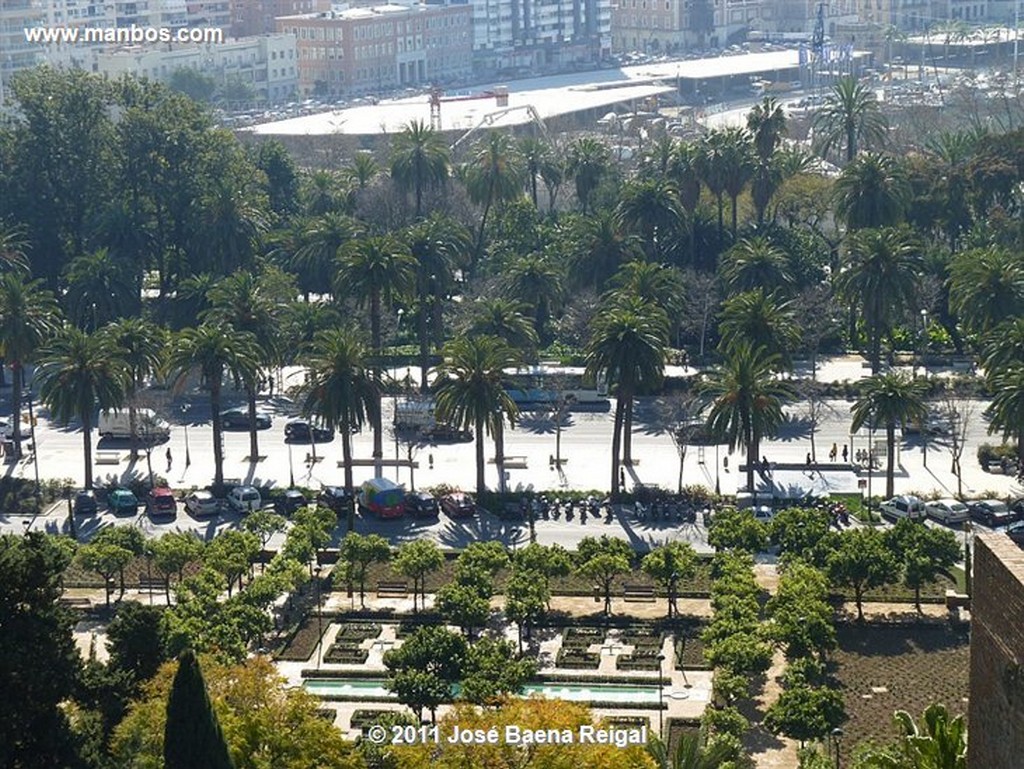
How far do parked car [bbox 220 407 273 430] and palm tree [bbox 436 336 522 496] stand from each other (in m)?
13.4

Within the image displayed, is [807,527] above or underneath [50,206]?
underneath

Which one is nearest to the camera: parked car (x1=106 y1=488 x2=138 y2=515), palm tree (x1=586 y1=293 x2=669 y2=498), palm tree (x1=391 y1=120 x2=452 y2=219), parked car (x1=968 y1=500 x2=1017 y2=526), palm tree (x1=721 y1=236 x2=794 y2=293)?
parked car (x1=968 y1=500 x2=1017 y2=526)

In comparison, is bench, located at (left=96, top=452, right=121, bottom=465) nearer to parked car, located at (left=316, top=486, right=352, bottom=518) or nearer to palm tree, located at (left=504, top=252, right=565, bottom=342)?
parked car, located at (left=316, top=486, right=352, bottom=518)

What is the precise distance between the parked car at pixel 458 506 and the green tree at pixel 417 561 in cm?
841

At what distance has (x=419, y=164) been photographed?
108m

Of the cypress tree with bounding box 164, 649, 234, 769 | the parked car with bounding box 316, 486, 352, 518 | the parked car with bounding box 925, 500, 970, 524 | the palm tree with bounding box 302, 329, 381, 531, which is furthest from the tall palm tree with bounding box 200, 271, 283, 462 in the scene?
the cypress tree with bounding box 164, 649, 234, 769

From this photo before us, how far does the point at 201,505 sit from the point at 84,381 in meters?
6.91

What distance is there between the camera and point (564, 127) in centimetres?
16075

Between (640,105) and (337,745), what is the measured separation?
454 feet

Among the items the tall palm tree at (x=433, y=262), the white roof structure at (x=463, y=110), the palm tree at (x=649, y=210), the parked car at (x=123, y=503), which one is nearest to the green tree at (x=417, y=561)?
the parked car at (x=123, y=503)

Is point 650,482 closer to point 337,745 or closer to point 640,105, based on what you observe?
point 337,745

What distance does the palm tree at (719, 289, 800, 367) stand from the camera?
76688mm

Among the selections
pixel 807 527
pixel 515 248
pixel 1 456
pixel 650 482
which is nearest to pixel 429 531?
pixel 650 482

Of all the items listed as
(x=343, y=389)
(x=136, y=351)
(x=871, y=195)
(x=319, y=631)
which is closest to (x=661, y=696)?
(x=319, y=631)
